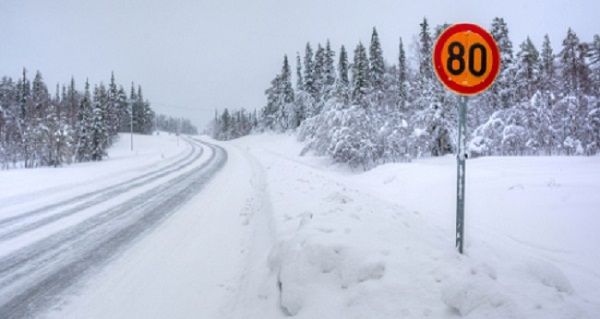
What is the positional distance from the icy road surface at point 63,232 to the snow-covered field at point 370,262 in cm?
32

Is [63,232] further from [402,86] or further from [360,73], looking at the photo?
[360,73]

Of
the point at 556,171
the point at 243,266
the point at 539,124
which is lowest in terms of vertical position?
the point at 243,266

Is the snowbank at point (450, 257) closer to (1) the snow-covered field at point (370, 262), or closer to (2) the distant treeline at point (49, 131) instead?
(1) the snow-covered field at point (370, 262)

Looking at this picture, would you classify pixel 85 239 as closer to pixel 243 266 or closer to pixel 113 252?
pixel 113 252

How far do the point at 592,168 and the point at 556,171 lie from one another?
31.8 inches

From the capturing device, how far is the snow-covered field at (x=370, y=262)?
2689 millimetres

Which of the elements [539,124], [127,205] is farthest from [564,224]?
[539,124]

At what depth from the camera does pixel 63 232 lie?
622cm

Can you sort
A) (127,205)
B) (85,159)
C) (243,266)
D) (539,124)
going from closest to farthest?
(243,266)
(127,205)
(539,124)
(85,159)

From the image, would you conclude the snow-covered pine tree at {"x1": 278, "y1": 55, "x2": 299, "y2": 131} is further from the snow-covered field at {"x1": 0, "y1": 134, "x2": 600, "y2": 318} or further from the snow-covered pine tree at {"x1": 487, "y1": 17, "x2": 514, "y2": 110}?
the snow-covered field at {"x1": 0, "y1": 134, "x2": 600, "y2": 318}

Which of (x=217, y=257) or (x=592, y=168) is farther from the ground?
(x=592, y=168)

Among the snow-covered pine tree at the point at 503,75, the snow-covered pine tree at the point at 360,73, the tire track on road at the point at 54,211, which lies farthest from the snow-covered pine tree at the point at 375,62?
the tire track on road at the point at 54,211

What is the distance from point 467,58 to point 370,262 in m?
2.31

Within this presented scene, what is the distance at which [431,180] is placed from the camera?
32.3 ft
